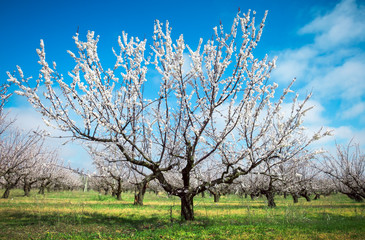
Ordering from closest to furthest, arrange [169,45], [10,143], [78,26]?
[78,26] → [169,45] → [10,143]

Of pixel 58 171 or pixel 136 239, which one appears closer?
pixel 136 239

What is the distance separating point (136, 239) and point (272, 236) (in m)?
4.26

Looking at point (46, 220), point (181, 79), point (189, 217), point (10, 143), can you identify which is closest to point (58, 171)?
point (10, 143)

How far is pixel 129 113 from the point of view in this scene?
25.5 ft

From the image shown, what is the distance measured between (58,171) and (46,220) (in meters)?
Answer: 31.0

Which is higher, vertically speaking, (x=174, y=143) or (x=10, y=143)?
(x=10, y=143)

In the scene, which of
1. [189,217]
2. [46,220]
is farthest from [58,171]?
[189,217]

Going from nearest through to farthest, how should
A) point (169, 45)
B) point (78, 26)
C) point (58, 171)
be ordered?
point (78, 26) → point (169, 45) → point (58, 171)

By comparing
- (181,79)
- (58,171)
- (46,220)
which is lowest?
(46,220)

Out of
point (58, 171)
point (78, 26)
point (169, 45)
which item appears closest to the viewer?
point (78, 26)

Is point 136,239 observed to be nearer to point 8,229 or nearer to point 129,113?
point 129,113

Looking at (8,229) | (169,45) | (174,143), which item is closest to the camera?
(169,45)

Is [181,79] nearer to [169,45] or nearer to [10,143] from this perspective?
[169,45]

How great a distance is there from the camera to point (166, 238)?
6613 mm
